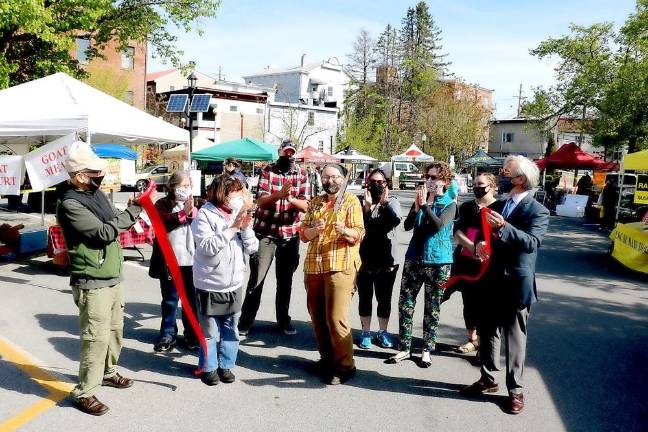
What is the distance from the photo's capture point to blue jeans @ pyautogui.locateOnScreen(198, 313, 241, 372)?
4.19 m

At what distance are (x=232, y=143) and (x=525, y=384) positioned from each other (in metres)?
13.4

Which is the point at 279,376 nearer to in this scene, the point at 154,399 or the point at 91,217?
the point at 154,399

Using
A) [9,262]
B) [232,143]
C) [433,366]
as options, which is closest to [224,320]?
[433,366]

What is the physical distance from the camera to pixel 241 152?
15.8 m

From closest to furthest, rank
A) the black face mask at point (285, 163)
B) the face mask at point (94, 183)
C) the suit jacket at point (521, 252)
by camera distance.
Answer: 1. the face mask at point (94, 183)
2. the suit jacket at point (521, 252)
3. the black face mask at point (285, 163)

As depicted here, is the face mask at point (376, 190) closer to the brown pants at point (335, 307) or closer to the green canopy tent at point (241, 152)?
the brown pants at point (335, 307)

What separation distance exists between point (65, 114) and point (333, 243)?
16.7ft

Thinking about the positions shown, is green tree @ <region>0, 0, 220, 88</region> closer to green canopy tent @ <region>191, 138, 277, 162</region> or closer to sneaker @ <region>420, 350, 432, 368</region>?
green canopy tent @ <region>191, 138, 277, 162</region>

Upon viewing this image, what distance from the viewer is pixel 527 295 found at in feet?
12.6

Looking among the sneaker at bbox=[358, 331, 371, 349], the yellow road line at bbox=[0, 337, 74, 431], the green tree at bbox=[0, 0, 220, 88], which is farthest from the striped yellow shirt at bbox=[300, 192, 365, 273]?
the green tree at bbox=[0, 0, 220, 88]

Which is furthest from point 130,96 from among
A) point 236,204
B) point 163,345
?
point 236,204

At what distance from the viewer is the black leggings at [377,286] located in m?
5.05

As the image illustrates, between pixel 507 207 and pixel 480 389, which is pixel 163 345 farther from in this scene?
pixel 507 207

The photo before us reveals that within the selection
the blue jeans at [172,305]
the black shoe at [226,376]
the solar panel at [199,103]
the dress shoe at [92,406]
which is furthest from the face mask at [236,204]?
the solar panel at [199,103]
